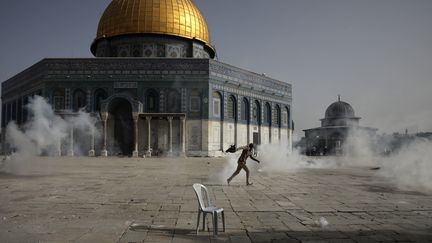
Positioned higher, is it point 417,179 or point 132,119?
point 132,119

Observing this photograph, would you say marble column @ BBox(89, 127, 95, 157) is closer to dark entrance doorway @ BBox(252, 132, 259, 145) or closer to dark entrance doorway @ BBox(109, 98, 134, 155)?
dark entrance doorway @ BBox(109, 98, 134, 155)

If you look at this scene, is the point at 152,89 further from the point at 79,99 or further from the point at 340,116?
the point at 340,116

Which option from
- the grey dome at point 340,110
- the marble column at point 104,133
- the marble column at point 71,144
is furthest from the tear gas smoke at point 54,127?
the grey dome at point 340,110

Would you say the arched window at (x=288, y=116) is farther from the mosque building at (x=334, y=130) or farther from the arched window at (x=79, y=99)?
the arched window at (x=79, y=99)

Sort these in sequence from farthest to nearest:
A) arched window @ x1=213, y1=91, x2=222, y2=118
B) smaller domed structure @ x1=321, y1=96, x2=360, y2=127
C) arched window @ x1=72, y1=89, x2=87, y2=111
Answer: smaller domed structure @ x1=321, y1=96, x2=360, y2=127
arched window @ x1=213, y1=91, x2=222, y2=118
arched window @ x1=72, y1=89, x2=87, y2=111

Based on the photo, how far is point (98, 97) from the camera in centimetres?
3612

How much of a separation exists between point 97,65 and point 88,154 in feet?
28.0

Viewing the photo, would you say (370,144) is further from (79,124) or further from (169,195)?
(169,195)

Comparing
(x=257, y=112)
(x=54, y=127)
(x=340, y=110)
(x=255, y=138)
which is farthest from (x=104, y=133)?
(x=340, y=110)

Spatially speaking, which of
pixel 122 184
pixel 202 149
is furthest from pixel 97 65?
pixel 122 184

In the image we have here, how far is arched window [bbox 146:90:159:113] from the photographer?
35.7 meters

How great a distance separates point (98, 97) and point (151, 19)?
9879mm

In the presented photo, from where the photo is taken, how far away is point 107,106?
33844 millimetres

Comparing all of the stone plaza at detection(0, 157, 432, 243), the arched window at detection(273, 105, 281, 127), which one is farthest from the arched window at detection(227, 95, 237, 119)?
the stone plaza at detection(0, 157, 432, 243)
